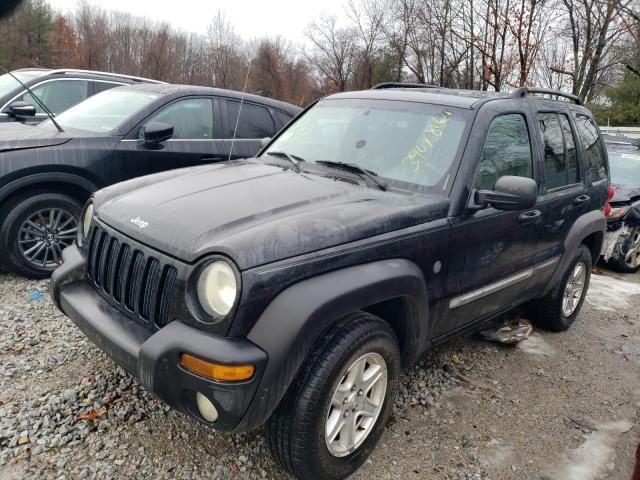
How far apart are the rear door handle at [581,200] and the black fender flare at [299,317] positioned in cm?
233

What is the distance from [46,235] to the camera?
4.50 metres

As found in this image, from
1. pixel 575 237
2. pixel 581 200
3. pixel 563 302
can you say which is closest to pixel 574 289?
pixel 563 302

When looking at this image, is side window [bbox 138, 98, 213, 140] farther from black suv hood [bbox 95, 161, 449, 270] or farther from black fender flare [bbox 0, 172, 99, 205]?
black suv hood [bbox 95, 161, 449, 270]

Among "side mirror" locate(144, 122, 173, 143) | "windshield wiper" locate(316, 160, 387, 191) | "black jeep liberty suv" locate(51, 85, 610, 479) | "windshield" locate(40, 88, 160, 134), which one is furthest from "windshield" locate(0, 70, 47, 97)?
"windshield wiper" locate(316, 160, 387, 191)

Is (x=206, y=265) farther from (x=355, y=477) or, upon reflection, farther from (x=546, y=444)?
(x=546, y=444)

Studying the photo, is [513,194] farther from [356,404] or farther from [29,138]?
[29,138]

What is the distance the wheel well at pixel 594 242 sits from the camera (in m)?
4.54

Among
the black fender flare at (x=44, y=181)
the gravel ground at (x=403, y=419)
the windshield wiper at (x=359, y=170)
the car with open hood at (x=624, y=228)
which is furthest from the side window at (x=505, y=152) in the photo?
the car with open hood at (x=624, y=228)

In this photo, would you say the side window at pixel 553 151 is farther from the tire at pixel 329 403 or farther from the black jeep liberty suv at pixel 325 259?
the tire at pixel 329 403

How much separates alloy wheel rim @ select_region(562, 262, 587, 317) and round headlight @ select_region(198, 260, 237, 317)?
3314mm

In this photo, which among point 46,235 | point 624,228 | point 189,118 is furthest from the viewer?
point 624,228

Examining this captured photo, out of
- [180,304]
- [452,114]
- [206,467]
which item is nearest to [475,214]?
[452,114]

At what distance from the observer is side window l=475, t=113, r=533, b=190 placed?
3.10 meters

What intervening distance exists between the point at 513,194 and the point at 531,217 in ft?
2.34
